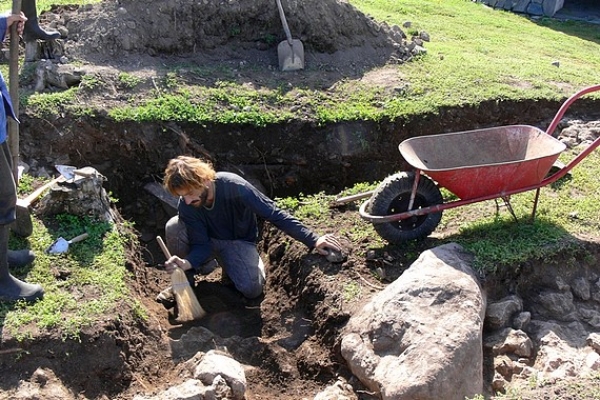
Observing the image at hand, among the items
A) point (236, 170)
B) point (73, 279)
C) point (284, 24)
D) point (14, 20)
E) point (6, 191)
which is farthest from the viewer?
point (284, 24)

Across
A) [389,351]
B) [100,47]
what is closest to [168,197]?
[100,47]

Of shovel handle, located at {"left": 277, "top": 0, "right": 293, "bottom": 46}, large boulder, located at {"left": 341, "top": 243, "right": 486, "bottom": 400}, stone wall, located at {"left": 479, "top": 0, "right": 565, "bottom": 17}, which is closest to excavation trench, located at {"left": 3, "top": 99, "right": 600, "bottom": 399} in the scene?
large boulder, located at {"left": 341, "top": 243, "right": 486, "bottom": 400}

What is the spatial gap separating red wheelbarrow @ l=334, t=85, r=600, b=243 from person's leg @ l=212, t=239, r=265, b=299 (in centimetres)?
101

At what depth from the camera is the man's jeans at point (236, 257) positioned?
5820mm

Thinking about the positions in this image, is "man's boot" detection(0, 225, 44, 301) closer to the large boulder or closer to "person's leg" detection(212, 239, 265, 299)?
"person's leg" detection(212, 239, 265, 299)

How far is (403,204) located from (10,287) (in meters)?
3.17

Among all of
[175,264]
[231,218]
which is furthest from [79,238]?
[231,218]

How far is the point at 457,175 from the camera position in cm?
532

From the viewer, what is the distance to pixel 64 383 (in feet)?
15.0

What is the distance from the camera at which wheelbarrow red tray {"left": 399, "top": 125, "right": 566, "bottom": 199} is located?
5.36m

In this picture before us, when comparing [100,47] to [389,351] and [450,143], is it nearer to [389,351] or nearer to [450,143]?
[450,143]

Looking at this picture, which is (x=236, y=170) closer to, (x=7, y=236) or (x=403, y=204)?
(x=403, y=204)

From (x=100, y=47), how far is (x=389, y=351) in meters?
5.83

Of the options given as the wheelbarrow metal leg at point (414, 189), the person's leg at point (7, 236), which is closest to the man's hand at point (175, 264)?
the person's leg at point (7, 236)
